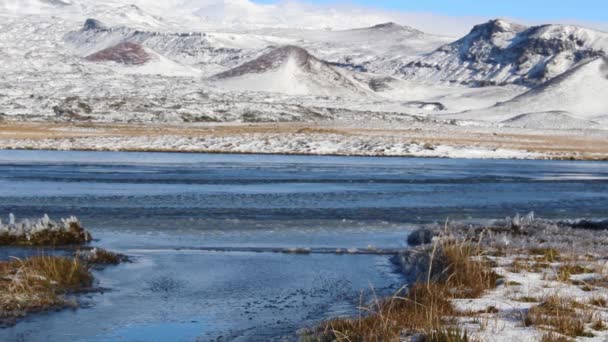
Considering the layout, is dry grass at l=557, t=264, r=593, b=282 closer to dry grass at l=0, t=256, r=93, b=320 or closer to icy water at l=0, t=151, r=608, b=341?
icy water at l=0, t=151, r=608, b=341

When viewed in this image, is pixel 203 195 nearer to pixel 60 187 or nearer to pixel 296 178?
pixel 60 187

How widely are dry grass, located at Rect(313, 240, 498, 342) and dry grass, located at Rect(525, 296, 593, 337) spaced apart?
1047 mm

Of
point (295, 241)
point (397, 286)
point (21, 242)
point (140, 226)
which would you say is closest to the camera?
point (397, 286)

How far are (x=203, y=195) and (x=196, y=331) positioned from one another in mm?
20252

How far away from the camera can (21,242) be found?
1972cm

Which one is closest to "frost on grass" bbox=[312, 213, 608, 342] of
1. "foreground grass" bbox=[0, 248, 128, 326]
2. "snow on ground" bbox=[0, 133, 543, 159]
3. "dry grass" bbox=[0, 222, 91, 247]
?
"foreground grass" bbox=[0, 248, 128, 326]

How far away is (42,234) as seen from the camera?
1988 cm

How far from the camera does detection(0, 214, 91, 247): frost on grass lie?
19672 mm

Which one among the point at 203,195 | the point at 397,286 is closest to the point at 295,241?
the point at 397,286

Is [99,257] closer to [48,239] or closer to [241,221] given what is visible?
[48,239]

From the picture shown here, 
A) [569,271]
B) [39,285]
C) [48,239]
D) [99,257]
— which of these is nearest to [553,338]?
[569,271]

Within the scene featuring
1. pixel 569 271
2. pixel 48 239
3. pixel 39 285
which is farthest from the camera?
pixel 48 239

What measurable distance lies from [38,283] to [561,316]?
8.22m

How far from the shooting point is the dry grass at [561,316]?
1036 cm
